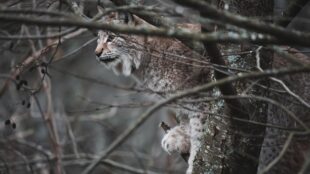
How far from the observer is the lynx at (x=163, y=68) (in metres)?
5.35

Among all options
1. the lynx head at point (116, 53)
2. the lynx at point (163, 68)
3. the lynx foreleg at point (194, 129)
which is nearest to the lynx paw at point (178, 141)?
the lynx at point (163, 68)

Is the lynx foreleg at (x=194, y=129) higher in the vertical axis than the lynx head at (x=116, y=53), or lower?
lower

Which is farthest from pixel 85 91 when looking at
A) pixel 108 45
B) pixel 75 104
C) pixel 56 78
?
pixel 108 45

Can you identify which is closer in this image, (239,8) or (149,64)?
(239,8)

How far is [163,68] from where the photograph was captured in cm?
574

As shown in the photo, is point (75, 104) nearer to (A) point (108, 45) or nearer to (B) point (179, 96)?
(A) point (108, 45)

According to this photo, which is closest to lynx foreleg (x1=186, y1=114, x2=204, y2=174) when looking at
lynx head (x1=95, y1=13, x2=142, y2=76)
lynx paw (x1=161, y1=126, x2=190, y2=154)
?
lynx paw (x1=161, y1=126, x2=190, y2=154)

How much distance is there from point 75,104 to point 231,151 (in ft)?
27.2

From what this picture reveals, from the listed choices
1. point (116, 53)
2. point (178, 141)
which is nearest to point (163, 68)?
point (116, 53)

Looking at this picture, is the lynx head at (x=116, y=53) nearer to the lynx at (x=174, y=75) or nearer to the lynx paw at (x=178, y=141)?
the lynx at (x=174, y=75)

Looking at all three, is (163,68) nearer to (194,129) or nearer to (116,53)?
(116,53)

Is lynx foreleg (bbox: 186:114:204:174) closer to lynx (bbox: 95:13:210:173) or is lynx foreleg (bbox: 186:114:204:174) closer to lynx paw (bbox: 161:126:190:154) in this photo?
lynx (bbox: 95:13:210:173)

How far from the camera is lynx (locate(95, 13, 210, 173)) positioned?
211 inches

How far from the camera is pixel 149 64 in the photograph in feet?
19.3
